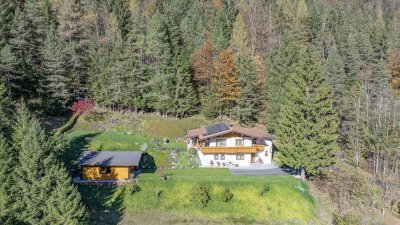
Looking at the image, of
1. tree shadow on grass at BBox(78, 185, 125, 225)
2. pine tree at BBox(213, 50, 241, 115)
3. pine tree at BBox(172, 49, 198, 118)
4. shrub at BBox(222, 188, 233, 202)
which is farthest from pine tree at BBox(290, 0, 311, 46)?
tree shadow on grass at BBox(78, 185, 125, 225)

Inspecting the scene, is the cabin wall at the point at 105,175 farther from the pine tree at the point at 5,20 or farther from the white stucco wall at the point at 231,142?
the pine tree at the point at 5,20

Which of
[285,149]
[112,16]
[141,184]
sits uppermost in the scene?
[112,16]

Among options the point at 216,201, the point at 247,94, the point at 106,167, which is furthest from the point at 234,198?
the point at 247,94

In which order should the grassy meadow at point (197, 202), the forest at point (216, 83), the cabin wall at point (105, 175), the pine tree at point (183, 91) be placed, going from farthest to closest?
the pine tree at point (183, 91), the cabin wall at point (105, 175), the grassy meadow at point (197, 202), the forest at point (216, 83)

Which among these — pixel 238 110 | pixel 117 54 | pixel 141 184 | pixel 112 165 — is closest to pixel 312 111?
pixel 238 110

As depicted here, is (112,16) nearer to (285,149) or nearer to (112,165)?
(112,165)

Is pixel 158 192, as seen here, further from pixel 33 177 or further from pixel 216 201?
pixel 33 177

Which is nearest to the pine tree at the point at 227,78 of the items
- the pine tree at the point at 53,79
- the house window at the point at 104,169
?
the house window at the point at 104,169
